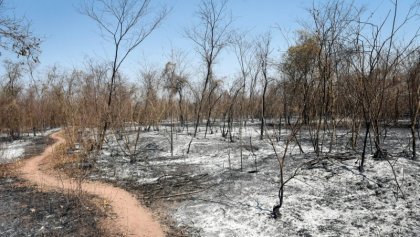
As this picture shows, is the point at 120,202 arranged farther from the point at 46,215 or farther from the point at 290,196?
the point at 290,196

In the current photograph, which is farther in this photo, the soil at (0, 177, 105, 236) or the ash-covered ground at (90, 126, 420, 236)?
the soil at (0, 177, 105, 236)

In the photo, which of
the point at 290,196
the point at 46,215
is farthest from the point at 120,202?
the point at 290,196

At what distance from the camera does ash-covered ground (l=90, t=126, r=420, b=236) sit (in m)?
6.48

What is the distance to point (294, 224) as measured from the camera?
663 cm

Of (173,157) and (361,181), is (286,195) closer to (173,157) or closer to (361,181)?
(361,181)

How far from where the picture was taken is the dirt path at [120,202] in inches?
274

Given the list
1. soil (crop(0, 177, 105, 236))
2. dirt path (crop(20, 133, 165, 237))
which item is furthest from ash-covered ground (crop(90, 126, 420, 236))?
soil (crop(0, 177, 105, 236))

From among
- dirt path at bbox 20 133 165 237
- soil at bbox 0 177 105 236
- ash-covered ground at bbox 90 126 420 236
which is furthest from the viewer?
dirt path at bbox 20 133 165 237

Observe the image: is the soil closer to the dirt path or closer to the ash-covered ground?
the dirt path

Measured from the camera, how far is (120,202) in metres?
8.72

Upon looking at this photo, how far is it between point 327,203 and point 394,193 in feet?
4.28

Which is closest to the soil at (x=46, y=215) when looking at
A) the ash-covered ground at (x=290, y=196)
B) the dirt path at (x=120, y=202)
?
the dirt path at (x=120, y=202)

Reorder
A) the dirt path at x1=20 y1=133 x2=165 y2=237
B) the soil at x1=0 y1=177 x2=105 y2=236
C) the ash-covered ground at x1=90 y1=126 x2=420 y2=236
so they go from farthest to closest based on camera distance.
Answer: the dirt path at x1=20 y1=133 x2=165 y2=237, the soil at x1=0 y1=177 x2=105 y2=236, the ash-covered ground at x1=90 y1=126 x2=420 y2=236

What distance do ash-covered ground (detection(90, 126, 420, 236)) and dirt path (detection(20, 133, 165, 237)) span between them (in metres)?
0.39
